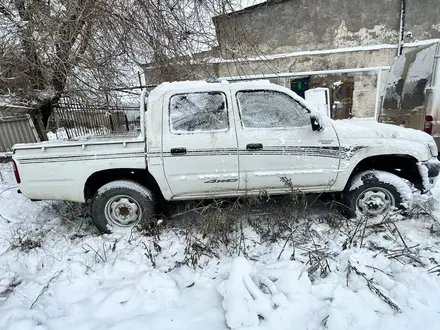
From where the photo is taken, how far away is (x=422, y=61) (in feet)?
17.4

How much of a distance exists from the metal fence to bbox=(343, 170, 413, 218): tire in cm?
556

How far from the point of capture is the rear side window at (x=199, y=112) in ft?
11.2

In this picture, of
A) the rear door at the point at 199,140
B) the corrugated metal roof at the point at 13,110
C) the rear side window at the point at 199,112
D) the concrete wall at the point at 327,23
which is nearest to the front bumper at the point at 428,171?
the rear door at the point at 199,140

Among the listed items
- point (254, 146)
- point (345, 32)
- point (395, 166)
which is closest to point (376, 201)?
point (395, 166)

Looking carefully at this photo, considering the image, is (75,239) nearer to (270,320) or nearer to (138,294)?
(138,294)

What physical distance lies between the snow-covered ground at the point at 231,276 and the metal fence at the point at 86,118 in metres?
4.42

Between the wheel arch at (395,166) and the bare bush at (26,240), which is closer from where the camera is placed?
the bare bush at (26,240)

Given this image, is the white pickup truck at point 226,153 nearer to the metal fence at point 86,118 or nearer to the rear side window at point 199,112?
the rear side window at point 199,112

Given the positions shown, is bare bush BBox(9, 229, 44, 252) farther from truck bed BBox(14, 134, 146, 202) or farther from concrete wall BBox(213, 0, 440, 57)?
concrete wall BBox(213, 0, 440, 57)

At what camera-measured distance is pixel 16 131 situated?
286 inches

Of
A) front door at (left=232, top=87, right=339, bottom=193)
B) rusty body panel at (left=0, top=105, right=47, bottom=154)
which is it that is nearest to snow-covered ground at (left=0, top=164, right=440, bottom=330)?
front door at (left=232, top=87, right=339, bottom=193)

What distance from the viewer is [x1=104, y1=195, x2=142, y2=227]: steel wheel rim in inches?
140

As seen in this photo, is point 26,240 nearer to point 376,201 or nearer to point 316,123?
point 316,123

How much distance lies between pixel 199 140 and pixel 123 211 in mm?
1358
